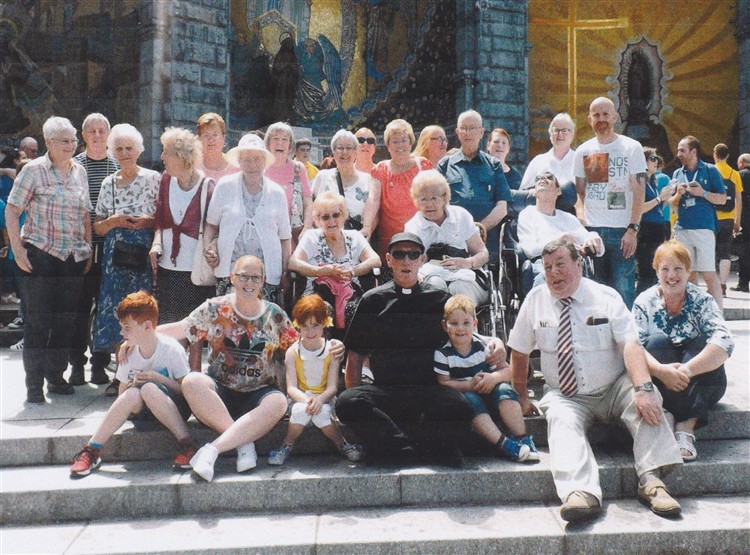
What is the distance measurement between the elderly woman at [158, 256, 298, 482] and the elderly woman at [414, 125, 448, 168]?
8.01ft

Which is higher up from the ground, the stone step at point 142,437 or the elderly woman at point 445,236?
the elderly woman at point 445,236

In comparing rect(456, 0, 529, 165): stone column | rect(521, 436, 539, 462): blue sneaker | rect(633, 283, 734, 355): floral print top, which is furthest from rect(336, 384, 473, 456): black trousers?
rect(456, 0, 529, 165): stone column

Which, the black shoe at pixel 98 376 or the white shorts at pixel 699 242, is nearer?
the black shoe at pixel 98 376

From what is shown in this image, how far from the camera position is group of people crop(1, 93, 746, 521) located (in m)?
4.36

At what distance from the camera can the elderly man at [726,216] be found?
9.96 metres

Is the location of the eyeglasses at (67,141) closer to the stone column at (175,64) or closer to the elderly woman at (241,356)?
the elderly woman at (241,356)

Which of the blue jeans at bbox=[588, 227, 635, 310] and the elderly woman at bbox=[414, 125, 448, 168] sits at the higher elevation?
the elderly woman at bbox=[414, 125, 448, 168]

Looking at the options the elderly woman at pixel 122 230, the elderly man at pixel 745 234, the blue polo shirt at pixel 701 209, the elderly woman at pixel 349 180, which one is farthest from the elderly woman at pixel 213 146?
the elderly man at pixel 745 234

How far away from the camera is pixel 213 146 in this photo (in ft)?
19.0

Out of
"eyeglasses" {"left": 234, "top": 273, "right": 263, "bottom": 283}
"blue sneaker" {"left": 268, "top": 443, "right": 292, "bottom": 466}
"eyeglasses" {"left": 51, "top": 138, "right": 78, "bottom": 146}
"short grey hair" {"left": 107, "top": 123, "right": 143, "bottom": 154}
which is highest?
"short grey hair" {"left": 107, "top": 123, "right": 143, "bottom": 154}

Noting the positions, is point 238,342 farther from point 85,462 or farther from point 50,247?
point 50,247

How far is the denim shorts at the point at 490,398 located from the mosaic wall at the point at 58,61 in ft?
34.6

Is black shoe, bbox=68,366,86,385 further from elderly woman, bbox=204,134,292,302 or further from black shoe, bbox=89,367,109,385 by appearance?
elderly woman, bbox=204,134,292,302

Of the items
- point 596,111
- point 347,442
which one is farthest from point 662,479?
point 596,111
